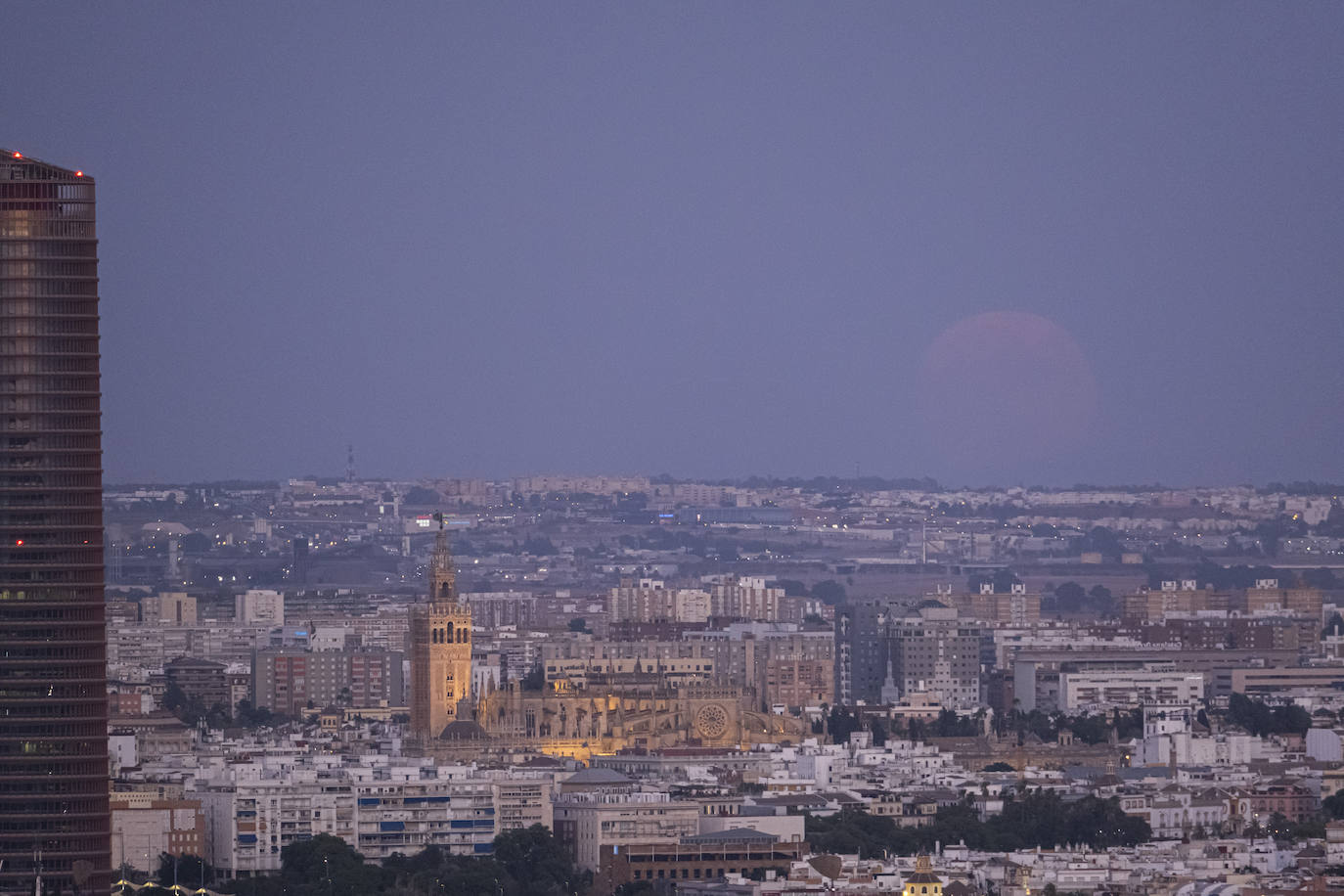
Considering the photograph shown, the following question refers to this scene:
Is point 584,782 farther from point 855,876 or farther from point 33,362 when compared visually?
point 33,362

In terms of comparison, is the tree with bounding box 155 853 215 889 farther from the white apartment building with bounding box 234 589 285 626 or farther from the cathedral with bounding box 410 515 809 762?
the white apartment building with bounding box 234 589 285 626

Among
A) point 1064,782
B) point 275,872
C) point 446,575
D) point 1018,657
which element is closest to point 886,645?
point 1018,657

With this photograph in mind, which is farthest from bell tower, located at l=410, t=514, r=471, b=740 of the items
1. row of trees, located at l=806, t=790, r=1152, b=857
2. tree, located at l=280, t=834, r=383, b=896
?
tree, located at l=280, t=834, r=383, b=896

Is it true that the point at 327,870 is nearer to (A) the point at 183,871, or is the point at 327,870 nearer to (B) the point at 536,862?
(A) the point at 183,871

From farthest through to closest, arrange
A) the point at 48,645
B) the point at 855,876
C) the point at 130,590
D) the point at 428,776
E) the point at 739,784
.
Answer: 1. the point at 130,590
2. the point at 739,784
3. the point at 428,776
4. the point at 855,876
5. the point at 48,645

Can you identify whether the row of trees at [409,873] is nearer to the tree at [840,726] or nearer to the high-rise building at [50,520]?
the high-rise building at [50,520]

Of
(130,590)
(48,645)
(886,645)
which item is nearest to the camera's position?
(48,645)

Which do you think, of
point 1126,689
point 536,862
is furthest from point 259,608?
point 536,862

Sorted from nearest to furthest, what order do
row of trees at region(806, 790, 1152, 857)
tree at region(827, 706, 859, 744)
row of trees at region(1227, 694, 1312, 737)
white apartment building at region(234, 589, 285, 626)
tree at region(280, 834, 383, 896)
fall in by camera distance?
1. tree at region(280, 834, 383, 896)
2. row of trees at region(806, 790, 1152, 857)
3. tree at region(827, 706, 859, 744)
4. row of trees at region(1227, 694, 1312, 737)
5. white apartment building at region(234, 589, 285, 626)
